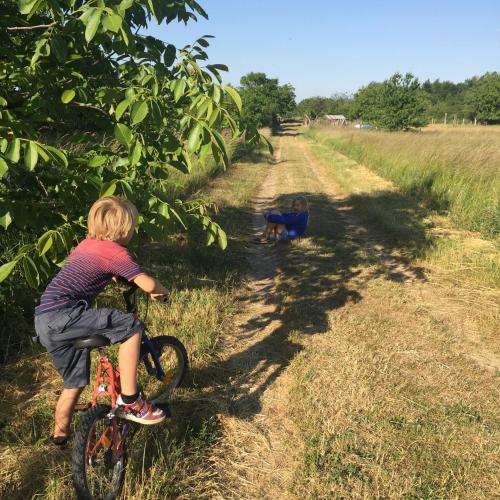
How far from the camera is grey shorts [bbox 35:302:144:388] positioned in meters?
2.47

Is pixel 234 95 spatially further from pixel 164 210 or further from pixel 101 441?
pixel 101 441

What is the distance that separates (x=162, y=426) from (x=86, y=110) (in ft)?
8.25

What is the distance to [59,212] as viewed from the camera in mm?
3064

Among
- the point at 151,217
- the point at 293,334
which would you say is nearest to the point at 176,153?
the point at 151,217

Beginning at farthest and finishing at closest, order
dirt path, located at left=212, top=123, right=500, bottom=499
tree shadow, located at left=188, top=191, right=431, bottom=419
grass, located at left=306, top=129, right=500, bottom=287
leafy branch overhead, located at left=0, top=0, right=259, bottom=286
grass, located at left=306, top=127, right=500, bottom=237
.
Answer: grass, located at left=306, top=127, right=500, bottom=237
grass, located at left=306, top=129, right=500, bottom=287
tree shadow, located at left=188, top=191, right=431, bottom=419
dirt path, located at left=212, top=123, right=500, bottom=499
leafy branch overhead, located at left=0, top=0, right=259, bottom=286

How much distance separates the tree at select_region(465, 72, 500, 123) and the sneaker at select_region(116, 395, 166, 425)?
87130 millimetres

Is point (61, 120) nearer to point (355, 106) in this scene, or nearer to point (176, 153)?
point (176, 153)

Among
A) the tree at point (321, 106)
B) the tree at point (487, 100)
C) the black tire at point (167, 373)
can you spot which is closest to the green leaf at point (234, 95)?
the black tire at point (167, 373)

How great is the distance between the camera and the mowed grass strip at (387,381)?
297 cm

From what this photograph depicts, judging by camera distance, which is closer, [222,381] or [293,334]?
[222,381]

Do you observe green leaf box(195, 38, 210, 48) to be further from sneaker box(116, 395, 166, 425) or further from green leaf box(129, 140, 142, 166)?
sneaker box(116, 395, 166, 425)

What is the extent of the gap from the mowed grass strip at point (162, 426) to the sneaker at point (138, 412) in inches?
7.7

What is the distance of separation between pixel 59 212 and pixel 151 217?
0.65 meters

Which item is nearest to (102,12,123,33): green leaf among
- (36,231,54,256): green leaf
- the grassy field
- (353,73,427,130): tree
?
(36,231,54,256): green leaf
